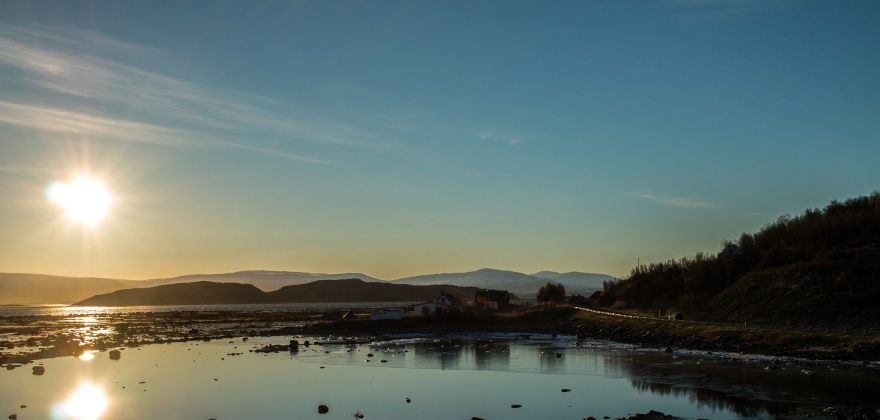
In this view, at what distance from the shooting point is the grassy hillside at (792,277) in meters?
45.6

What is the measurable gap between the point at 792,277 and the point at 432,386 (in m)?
35.3

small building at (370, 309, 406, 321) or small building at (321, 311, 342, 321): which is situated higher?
small building at (370, 309, 406, 321)

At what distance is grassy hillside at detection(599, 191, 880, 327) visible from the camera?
4559 cm

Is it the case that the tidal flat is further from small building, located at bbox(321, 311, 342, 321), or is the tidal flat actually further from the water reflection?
small building, located at bbox(321, 311, 342, 321)

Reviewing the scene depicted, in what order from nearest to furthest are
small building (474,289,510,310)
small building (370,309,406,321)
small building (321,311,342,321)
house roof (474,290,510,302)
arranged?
small building (370,309,406,321) → small building (321,311,342,321) → small building (474,289,510,310) → house roof (474,290,510,302)

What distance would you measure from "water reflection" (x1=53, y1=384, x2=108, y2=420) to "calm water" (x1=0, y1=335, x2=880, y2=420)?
157 mm

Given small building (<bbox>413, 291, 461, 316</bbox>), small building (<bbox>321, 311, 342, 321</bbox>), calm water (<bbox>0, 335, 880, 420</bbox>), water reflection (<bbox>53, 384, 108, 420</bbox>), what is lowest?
water reflection (<bbox>53, 384, 108, 420</bbox>)

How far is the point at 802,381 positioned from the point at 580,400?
33.2 ft

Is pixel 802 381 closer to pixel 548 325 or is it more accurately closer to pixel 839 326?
pixel 839 326

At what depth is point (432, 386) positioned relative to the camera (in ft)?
102

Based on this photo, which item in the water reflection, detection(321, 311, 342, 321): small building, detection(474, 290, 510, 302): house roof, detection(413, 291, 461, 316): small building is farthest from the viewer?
detection(474, 290, 510, 302): house roof

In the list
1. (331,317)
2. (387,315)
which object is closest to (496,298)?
(387,315)

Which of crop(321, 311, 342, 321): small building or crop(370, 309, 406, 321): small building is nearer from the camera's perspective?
crop(370, 309, 406, 321): small building

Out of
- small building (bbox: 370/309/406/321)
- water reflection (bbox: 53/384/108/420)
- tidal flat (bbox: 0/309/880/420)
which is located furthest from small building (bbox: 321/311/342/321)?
water reflection (bbox: 53/384/108/420)
